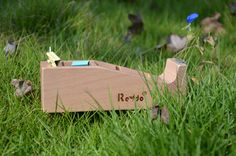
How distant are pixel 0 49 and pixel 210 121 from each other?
3.37ft

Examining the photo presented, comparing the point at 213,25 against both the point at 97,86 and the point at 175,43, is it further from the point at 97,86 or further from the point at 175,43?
the point at 97,86

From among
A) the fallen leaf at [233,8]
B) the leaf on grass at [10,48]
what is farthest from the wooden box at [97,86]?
the fallen leaf at [233,8]

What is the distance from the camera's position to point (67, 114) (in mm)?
1807

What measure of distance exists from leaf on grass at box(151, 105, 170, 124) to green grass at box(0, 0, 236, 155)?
2 centimetres

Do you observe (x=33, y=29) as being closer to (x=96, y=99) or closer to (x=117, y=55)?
(x=117, y=55)

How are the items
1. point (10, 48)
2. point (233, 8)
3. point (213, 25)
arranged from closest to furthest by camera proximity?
point (10, 48) < point (213, 25) < point (233, 8)

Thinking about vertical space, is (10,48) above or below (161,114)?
above

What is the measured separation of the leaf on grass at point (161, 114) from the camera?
5.37ft

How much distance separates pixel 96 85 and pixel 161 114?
0.84 feet

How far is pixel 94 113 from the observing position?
1821 mm

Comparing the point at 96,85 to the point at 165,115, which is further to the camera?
the point at 96,85

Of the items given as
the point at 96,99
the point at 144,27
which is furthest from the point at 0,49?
the point at 144,27

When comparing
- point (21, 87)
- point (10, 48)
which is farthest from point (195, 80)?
point (10, 48)

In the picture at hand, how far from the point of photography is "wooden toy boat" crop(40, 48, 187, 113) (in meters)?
1.73
